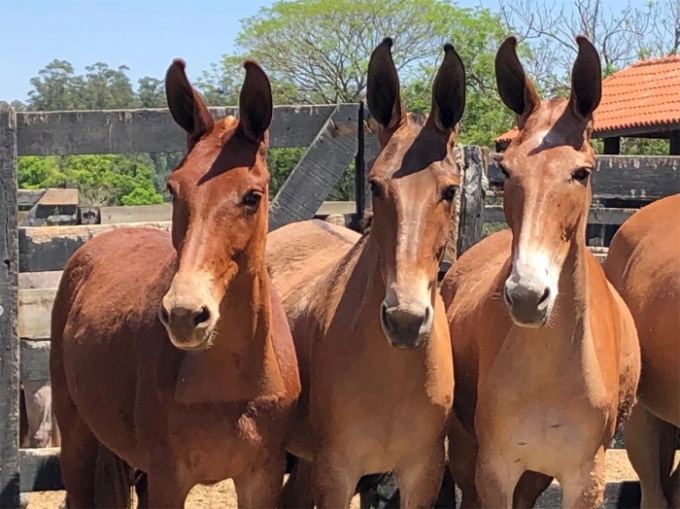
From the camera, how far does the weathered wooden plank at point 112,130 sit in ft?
15.3

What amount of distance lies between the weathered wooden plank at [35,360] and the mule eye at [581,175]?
2.88 m

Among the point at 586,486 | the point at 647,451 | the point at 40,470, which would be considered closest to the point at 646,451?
the point at 647,451

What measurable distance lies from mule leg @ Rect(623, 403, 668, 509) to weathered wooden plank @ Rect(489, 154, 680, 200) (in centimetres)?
132

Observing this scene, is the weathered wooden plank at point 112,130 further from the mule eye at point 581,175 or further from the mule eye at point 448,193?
the mule eye at point 581,175

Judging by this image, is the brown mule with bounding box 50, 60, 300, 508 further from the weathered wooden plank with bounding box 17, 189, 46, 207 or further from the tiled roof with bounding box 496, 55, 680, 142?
the tiled roof with bounding box 496, 55, 680, 142

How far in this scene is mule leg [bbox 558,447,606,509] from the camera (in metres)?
3.55

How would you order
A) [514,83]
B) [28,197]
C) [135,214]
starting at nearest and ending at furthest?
[514,83]
[135,214]
[28,197]

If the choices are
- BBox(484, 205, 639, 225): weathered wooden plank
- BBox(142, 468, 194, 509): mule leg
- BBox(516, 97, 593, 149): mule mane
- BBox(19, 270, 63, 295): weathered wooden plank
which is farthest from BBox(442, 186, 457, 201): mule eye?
BBox(19, 270, 63, 295): weathered wooden plank

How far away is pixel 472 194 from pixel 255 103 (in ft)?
6.23

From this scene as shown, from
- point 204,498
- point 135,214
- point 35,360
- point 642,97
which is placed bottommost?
point 204,498

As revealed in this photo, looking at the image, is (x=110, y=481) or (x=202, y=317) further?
(x=110, y=481)

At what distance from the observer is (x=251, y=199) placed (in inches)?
130

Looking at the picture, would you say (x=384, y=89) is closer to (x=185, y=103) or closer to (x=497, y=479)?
(x=185, y=103)

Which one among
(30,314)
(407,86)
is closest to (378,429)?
(30,314)
